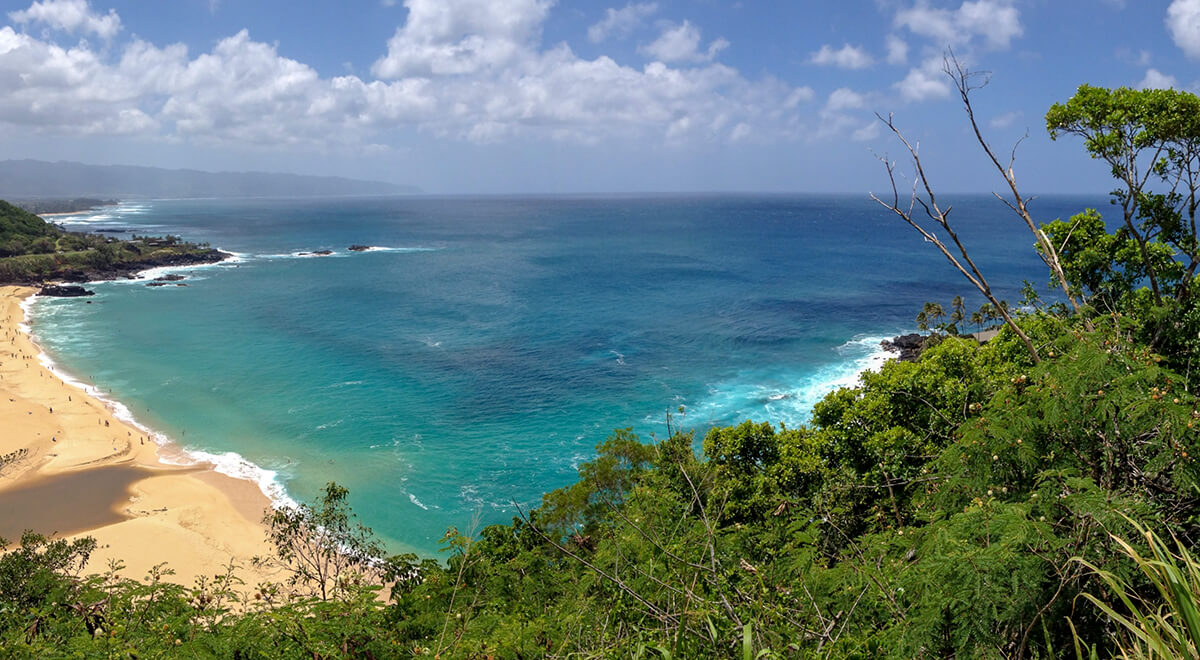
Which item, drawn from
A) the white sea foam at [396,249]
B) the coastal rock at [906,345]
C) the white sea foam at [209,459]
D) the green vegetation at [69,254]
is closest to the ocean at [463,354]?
the white sea foam at [209,459]

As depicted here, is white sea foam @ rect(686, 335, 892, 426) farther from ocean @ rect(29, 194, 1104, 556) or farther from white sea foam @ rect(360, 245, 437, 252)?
white sea foam @ rect(360, 245, 437, 252)

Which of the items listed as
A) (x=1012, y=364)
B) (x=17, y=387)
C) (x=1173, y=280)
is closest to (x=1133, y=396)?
(x=1012, y=364)

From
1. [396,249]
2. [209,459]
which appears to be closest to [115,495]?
[209,459]

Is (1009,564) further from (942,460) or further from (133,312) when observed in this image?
(133,312)

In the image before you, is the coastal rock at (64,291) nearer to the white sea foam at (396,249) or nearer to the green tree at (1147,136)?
the white sea foam at (396,249)

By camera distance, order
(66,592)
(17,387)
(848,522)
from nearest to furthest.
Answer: (66,592) → (848,522) → (17,387)

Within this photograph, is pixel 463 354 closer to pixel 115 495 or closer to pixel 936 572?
pixel 115 495

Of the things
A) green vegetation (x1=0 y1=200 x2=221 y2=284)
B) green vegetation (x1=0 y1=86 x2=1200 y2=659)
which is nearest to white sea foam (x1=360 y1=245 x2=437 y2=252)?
green vegetation (x1=0 y1=200 x2=221 y2=284)
